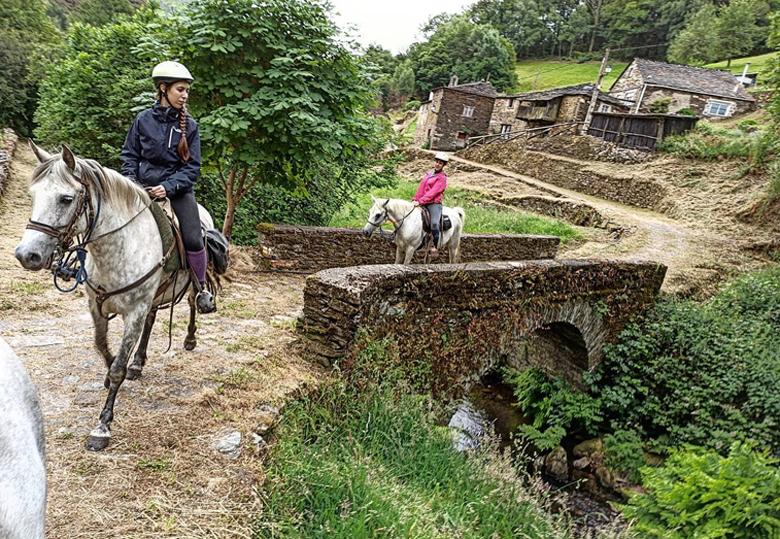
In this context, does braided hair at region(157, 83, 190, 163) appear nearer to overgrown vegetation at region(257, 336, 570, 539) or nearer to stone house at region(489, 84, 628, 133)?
overgrown vegetation at region(257, 336, 570, 539)

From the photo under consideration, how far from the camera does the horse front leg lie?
332 centimetres

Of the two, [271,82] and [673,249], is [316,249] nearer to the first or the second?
[271,82]

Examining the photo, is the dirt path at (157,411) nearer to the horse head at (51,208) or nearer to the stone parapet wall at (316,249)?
the horse head at (51,208)

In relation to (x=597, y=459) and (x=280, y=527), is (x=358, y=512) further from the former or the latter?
(x=597, y=459)

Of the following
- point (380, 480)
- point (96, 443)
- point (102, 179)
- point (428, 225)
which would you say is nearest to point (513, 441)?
point (428, 225)

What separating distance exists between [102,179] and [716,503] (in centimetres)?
660

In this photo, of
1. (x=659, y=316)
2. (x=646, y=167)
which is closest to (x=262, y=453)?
(x=659, y=316)

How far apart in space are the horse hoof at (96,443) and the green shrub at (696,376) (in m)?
9.07

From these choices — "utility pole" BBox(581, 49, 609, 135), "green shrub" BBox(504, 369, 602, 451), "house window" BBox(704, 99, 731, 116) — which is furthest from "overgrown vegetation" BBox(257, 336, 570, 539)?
"house window" BBox(704, 99, 731, 116)

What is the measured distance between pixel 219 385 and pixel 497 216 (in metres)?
16.0

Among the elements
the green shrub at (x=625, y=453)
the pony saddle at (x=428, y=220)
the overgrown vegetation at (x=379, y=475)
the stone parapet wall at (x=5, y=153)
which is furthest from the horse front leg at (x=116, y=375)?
the stone parapet wall at (x=5, y=153)

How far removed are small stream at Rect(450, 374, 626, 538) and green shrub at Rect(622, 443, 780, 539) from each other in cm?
107

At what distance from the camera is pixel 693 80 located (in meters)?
34.6

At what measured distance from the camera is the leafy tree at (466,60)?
5425 centimetres
